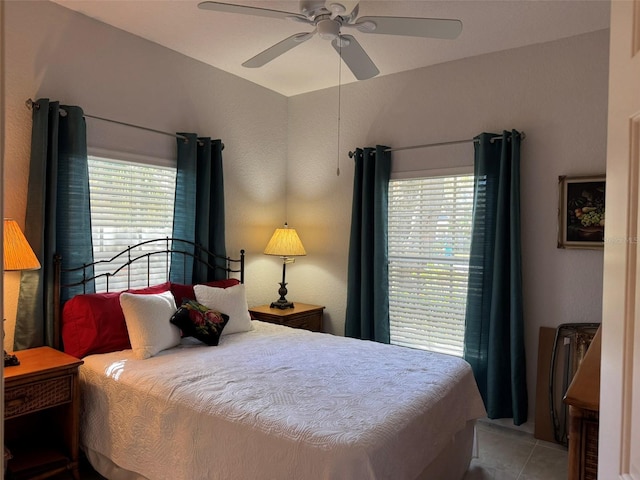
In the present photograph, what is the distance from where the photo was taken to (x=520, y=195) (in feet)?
11.1

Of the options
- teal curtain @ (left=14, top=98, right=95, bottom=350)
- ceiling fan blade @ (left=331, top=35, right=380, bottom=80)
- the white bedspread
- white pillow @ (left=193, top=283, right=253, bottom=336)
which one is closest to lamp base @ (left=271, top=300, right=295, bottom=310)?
white pillow @ (left=193, top=283, right=253, bottom=336)

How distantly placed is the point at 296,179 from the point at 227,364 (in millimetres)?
2452

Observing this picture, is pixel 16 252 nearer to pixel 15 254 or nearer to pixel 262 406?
pixel 15 254

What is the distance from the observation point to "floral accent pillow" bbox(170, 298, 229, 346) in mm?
2936

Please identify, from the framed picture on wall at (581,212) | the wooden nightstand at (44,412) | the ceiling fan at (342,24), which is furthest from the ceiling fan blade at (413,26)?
the wooden nightstand at (44,412)

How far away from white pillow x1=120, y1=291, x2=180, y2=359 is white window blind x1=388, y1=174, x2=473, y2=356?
6.54ft

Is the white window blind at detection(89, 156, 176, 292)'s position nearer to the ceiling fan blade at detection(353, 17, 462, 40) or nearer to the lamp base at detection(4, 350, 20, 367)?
the lamp base at detection(4, 350, 20, 367)

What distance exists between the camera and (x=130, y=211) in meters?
3.37

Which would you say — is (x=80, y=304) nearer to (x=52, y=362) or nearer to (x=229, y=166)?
(x=52, y=362)

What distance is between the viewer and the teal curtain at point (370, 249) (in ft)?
13.0

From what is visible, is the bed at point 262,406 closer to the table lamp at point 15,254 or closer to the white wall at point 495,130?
the table lamp at point 15,254

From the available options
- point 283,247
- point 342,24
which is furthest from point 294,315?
point 342,24

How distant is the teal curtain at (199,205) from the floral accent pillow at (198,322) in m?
0.58

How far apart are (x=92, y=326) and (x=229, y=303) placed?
0.91 meters
